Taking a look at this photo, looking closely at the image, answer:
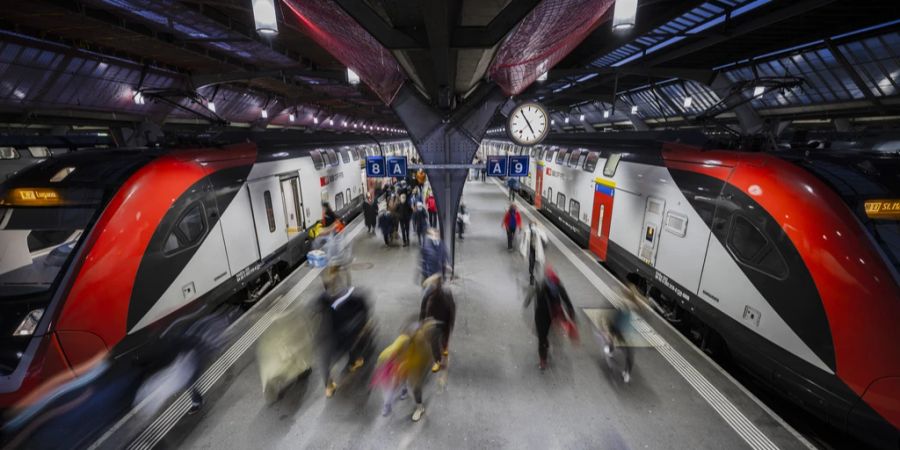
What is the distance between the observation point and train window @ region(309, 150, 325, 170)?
9.00m

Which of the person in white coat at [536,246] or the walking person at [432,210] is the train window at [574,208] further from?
the walking person at [432,210]

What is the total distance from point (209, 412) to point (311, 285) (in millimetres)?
3340

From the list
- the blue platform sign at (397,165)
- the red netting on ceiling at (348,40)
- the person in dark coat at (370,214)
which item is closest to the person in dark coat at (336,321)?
the red netting on ceiling at (348,40)

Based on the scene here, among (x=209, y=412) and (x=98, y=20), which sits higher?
(x=98, y=20)

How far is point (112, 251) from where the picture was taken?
359cm

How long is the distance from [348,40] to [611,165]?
639 cm

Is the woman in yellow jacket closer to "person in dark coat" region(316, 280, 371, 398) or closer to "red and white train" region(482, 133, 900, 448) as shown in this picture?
"person in dark coat" region(316, 280, 371, 398)

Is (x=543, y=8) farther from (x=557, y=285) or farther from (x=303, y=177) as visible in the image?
(x=303, y=177)

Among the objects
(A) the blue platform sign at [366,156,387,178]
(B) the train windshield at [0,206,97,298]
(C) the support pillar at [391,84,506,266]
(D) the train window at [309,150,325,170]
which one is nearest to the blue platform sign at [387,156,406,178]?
(A) the blue platform sign at [366,156,387,178]

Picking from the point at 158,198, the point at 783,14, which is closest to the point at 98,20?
the point at 158,198

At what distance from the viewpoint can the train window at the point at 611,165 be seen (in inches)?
297

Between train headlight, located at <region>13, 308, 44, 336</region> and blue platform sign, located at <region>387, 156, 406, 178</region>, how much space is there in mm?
4937

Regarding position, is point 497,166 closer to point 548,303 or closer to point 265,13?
point 548,303

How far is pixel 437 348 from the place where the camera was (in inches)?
171
